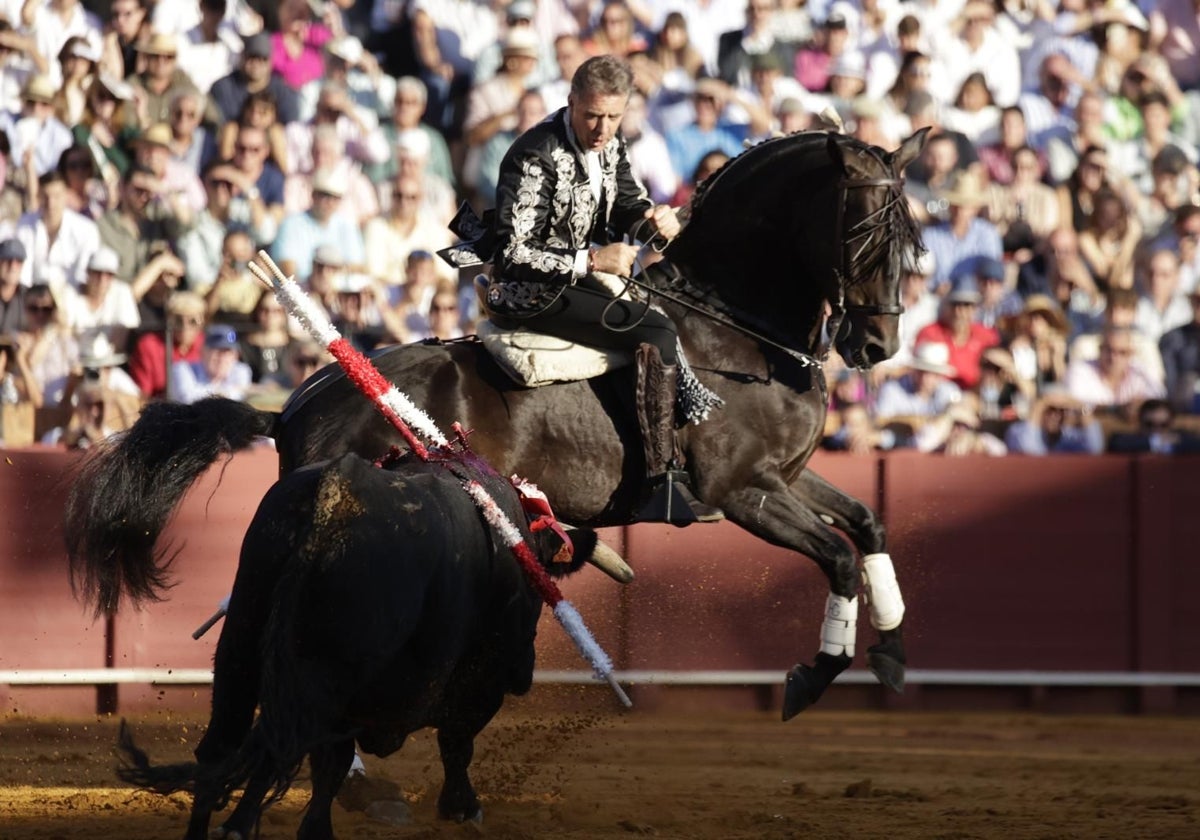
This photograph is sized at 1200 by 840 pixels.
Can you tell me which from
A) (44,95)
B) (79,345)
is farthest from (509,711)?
(44,95)

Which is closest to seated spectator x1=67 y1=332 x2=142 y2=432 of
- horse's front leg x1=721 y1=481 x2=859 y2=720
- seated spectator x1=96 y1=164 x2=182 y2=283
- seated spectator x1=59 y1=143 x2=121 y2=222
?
seated spectator x1=96 y1=164 x2=182 y2=283

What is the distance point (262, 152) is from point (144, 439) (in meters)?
5.50

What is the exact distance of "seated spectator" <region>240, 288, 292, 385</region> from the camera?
31.8 feet

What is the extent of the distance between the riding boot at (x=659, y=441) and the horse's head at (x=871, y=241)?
0.69 meters

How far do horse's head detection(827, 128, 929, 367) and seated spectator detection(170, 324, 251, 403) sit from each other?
373cm

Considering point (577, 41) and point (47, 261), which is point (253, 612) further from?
point (577, 41)

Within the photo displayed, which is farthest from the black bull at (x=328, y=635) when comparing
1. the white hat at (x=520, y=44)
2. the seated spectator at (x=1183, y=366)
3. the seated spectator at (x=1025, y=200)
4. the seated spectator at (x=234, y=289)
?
the seated spectator at (x=1025, y=200)

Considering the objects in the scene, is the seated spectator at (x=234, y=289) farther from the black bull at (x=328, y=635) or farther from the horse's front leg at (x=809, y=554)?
the black bull at (x=328, y=635)

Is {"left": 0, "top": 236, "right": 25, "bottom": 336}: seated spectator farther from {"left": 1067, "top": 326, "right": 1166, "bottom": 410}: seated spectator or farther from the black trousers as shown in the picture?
{"left": 1067, "top": 326, "right": 1166, "bottom": 410}: seated spectator

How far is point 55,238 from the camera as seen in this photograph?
10.3 meters

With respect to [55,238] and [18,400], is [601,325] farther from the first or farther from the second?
[55,238]

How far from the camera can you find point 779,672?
378 inches

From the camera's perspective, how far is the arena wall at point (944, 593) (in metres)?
9.37

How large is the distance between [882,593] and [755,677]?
262 cm
